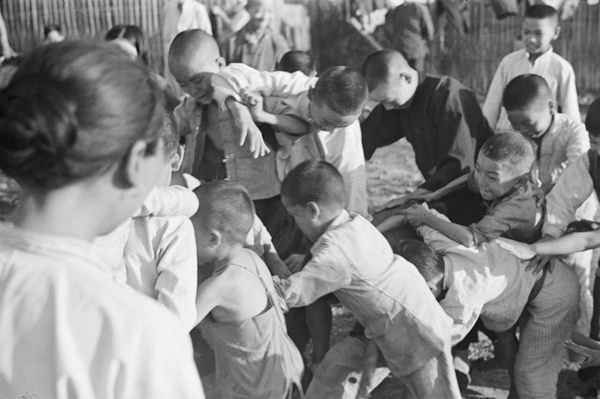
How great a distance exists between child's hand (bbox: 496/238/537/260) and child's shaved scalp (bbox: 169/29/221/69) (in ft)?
5.25

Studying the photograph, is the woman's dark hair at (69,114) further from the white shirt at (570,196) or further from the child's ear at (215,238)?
the white shirt at (570,196)

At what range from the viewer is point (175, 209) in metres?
2.73

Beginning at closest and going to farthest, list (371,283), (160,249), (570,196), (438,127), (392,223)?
(160,249) < (371,283) < (570,196) < (392,223) < (438,127)

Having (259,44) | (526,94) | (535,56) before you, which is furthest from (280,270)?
(259,44)

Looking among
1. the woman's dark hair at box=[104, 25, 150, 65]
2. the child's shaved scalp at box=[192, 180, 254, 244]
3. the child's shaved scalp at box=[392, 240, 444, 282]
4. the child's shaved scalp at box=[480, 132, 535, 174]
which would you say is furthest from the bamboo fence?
the child's shaved scalp at box=[192, 180, 254, 244]

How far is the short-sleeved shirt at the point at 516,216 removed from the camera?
11.9 feet

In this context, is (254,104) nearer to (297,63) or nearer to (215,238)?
(215,238)

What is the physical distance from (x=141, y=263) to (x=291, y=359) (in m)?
0.73

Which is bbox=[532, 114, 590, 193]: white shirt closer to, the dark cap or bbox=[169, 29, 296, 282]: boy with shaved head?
the dark cap

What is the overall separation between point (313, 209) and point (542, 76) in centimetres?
265

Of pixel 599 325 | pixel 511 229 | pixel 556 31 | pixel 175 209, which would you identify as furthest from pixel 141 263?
pixel 556 31

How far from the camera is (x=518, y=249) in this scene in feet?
11.9

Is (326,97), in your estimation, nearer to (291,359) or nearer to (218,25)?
(291,359)

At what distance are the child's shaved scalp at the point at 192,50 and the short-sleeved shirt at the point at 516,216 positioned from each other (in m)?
1.47
